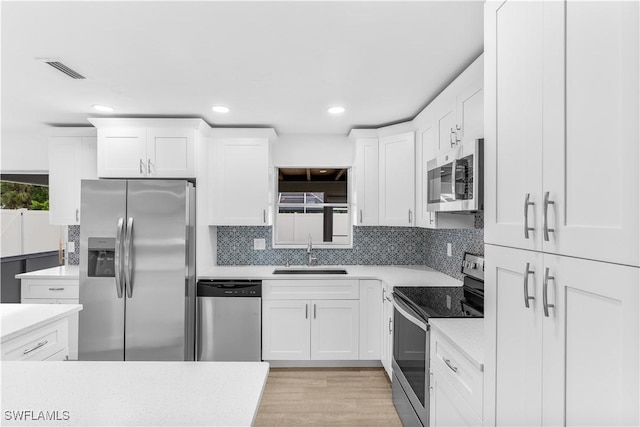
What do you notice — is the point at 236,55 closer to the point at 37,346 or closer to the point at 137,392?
the point at 137,392

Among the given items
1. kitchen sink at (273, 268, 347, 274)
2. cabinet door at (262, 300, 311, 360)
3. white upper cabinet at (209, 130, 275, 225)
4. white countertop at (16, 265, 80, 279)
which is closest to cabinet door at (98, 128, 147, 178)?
white upper cabinet at (209, 130, 275, 225)

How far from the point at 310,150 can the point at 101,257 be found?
230 centimetres

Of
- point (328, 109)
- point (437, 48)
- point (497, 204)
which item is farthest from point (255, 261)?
point (497, 204)

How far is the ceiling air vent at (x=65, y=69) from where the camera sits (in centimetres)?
218

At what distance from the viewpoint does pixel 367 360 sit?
11.3 feet

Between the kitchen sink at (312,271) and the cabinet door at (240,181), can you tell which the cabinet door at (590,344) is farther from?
the cabinet door at (240,181)

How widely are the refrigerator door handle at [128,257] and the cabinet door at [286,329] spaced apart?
3.79 ft

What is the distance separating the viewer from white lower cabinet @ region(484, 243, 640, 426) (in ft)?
2.40

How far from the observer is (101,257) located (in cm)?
305

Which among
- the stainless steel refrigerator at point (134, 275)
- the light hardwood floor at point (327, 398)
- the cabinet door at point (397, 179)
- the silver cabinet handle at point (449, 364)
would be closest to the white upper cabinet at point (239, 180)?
the stainless steel refrigerator at point (134, 275)

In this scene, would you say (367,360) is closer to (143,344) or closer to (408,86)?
(143,344)

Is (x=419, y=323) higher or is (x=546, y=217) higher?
(x=546, y=217)

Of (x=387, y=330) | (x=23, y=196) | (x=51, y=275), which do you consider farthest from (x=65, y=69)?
(x=23, y=196)

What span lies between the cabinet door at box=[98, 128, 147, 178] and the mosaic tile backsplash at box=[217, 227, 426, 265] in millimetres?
1081
